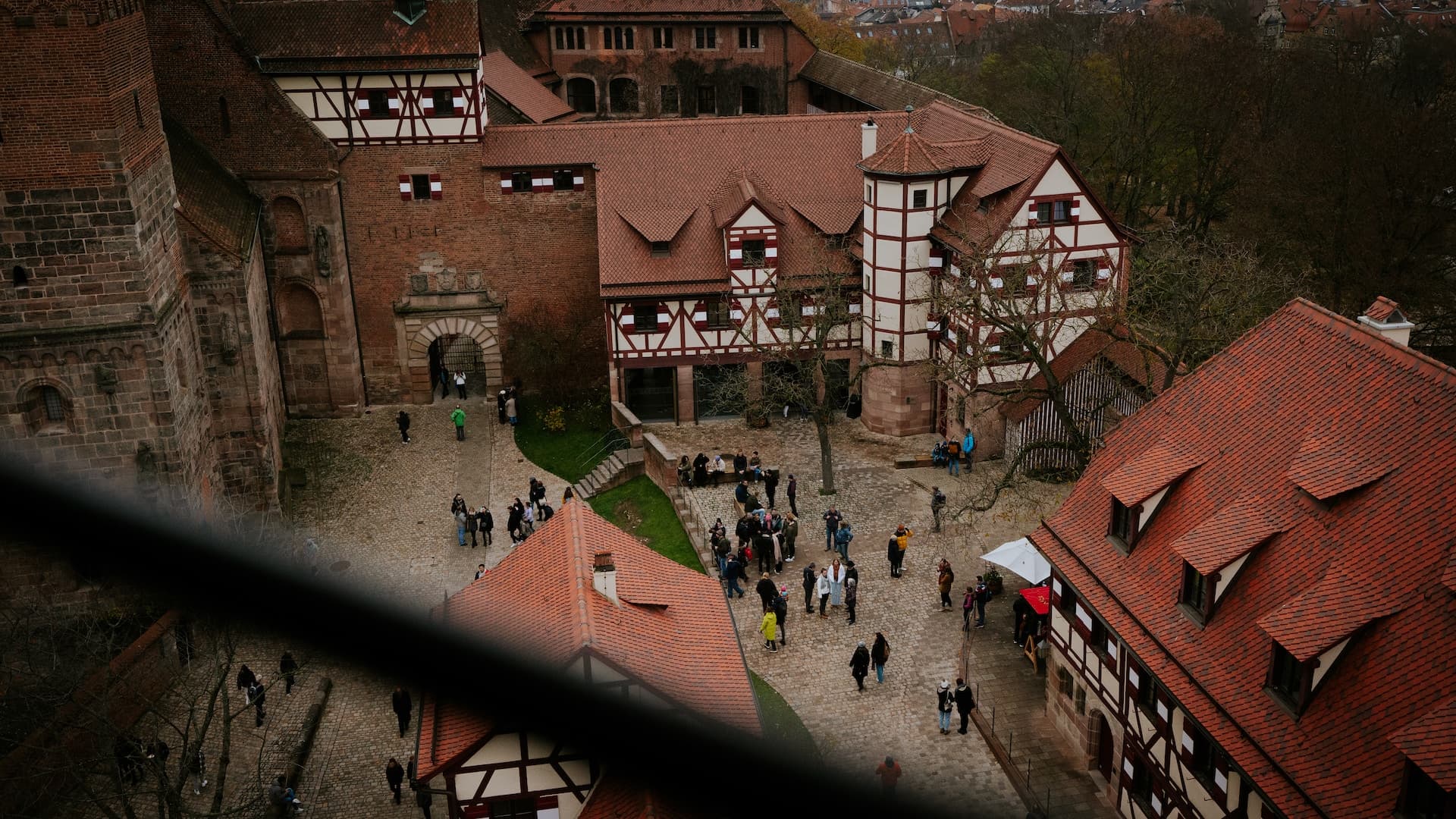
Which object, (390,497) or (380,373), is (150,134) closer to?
(390,497)

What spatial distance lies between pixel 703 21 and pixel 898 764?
36.4 m

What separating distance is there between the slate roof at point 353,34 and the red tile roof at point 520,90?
5435 millimetres

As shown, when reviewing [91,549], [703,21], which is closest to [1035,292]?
[703,21]

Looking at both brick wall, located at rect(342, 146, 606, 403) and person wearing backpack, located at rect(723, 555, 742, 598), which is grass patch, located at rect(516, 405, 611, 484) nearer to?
brick wall, located at rect(342, 146, 606, 403)

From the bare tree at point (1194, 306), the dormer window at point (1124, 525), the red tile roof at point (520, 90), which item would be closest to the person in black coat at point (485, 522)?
the bare tree at point (1194, 306)

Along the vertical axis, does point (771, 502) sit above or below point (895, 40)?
below

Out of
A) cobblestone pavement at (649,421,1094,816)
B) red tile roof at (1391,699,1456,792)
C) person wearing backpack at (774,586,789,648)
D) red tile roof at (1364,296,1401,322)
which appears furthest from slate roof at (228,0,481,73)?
red tile roof at (1391,699,1456,792)

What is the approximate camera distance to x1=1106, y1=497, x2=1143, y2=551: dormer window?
20391mm

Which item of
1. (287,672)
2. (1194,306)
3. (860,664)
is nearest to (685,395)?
(860,664)

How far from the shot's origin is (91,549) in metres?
1.95

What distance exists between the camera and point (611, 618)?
19.1 meters

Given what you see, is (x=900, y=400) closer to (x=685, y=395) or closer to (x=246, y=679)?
(x=685, y=395)

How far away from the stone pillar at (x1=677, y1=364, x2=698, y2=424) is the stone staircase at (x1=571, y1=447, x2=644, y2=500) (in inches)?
92.1

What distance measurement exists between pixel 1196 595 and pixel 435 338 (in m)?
25.7
